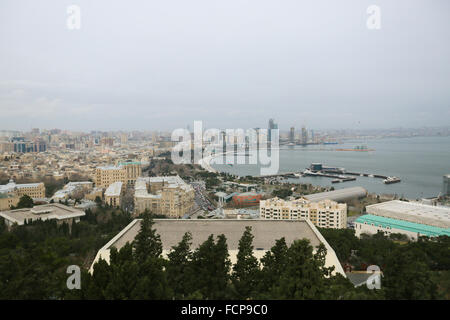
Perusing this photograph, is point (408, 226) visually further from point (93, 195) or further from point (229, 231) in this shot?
point (93, 195)

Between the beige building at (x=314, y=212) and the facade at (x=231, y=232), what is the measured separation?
2082 millimetres

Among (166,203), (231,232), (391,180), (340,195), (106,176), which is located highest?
(231,232)

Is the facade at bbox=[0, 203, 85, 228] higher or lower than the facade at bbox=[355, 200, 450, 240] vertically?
higher

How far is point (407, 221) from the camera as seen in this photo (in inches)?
226

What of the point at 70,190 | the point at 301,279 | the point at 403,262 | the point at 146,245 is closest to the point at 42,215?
the point at 70,190

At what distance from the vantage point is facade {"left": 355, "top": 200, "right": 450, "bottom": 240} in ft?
17.0

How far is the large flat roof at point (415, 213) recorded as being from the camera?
5.53 meters

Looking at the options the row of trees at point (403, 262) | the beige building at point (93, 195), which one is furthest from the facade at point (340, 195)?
the beige building at point (93, 195)

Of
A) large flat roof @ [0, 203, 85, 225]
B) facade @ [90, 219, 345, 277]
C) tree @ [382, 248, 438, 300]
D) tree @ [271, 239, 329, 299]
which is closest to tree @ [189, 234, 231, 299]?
tree @ [271, 239, 329, 299]

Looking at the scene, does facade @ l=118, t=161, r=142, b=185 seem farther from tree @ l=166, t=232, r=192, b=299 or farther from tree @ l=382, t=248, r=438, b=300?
tree @ l=382, t=248, r=438, b=300

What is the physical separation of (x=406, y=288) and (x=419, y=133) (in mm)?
51488

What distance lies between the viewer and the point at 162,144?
24438mm

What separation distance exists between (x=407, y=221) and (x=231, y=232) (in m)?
3.80

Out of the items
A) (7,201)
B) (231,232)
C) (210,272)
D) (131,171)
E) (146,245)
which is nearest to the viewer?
(210,272)
